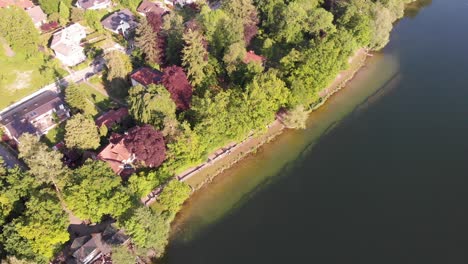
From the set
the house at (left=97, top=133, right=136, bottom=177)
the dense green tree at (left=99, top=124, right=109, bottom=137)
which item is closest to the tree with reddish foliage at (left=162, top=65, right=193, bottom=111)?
the house at (left=97, top=133, right=136, bottom=177)

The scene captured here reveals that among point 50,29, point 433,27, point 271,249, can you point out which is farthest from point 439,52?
point 50,29

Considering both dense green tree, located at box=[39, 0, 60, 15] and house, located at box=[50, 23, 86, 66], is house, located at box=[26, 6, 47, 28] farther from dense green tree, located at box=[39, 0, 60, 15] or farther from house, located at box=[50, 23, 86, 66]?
house, located at box=[50, 23, 86, 66]

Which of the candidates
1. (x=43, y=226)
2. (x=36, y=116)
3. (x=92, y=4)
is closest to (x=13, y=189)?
(x=43, y=226)

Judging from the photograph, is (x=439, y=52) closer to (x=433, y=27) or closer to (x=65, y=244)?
(x=433, y=27)

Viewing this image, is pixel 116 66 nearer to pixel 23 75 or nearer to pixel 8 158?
pixel 23 75

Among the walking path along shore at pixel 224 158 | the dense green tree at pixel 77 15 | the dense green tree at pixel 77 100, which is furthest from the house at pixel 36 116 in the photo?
the dense green tree at pixel 77 15
